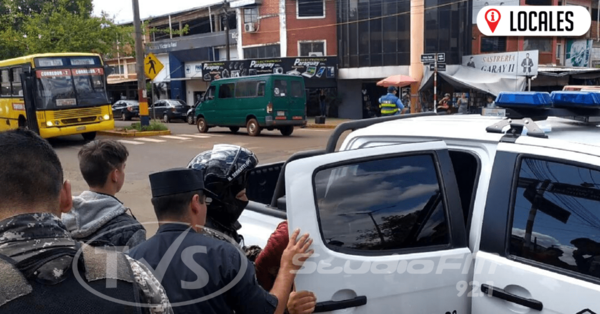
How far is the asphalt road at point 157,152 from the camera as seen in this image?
980 centimetres

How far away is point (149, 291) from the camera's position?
4.74 ft

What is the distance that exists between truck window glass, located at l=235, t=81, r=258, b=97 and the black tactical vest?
757 inches

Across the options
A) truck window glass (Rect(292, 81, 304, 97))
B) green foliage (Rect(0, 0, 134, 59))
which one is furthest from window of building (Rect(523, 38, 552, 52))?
green foliage (Rect(0, 0, 134, 59))

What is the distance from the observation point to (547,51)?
30.0 m

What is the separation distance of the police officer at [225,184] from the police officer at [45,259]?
38.6 inches

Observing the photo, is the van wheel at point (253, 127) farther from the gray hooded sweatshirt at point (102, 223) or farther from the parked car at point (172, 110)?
the gray hooded sweatshirt at point (102, 223)

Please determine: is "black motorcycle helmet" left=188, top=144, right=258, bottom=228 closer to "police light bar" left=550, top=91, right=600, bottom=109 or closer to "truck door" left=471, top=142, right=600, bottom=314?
"truck door" left=471, top=142, right=600, bottom=314

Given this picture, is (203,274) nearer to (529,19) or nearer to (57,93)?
(57,93)

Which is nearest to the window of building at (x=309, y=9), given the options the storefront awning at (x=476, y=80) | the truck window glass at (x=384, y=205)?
the storefront awning at (x=476, y=80)

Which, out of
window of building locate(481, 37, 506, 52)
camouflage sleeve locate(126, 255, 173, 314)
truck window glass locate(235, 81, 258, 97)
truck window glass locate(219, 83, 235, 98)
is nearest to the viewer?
camouflage sleeve locate(126, 255, 173, 314)

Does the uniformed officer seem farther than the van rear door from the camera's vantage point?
No

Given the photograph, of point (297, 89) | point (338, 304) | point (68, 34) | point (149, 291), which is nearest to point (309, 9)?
point (297, 89)

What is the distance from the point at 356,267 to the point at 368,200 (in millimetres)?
337

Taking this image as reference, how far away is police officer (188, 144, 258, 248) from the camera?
8.02 feet
